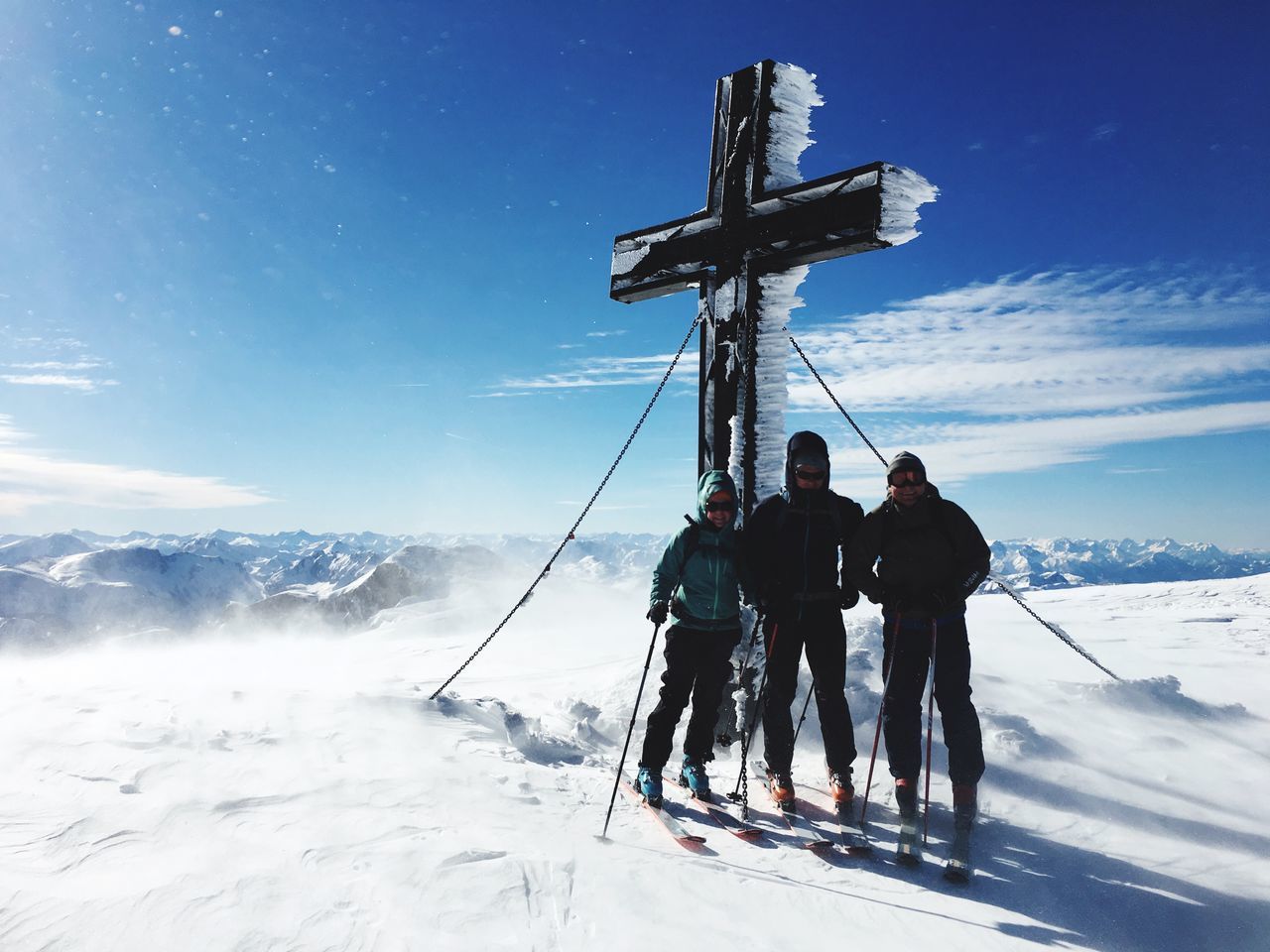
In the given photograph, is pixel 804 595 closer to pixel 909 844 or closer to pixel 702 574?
pixel 702 574

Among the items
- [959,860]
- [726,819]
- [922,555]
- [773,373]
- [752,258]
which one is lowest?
[726,819]

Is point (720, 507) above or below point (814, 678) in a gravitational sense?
above

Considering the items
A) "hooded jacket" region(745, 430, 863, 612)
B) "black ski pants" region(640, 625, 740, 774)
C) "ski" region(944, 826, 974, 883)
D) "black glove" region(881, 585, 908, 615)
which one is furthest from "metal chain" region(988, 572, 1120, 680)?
"black ski pants" region(640, 625, 740, 774)

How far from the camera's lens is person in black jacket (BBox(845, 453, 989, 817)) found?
4.04 m

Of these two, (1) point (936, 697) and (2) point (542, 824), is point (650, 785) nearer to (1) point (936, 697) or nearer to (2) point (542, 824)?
(2) point (542, 824)

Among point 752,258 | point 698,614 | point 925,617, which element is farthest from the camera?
point 752,258

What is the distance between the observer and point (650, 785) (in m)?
4.45

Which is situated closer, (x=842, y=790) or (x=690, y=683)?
(x=842, y=790)

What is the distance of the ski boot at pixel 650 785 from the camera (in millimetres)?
4389

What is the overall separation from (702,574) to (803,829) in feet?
5.98

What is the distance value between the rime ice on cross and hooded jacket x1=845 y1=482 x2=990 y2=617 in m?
1.19

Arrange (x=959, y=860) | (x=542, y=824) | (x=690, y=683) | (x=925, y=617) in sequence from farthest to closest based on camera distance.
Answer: (x=690, y=683)
(x=925, y=617)
(x=542, y=824)
(x=959, y=860)

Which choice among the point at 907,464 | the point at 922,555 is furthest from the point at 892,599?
the point at 907,464

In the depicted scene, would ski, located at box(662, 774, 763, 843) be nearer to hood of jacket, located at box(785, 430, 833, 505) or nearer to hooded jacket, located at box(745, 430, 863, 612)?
hooded jacket, located at box(745, 430, 863, 612)
